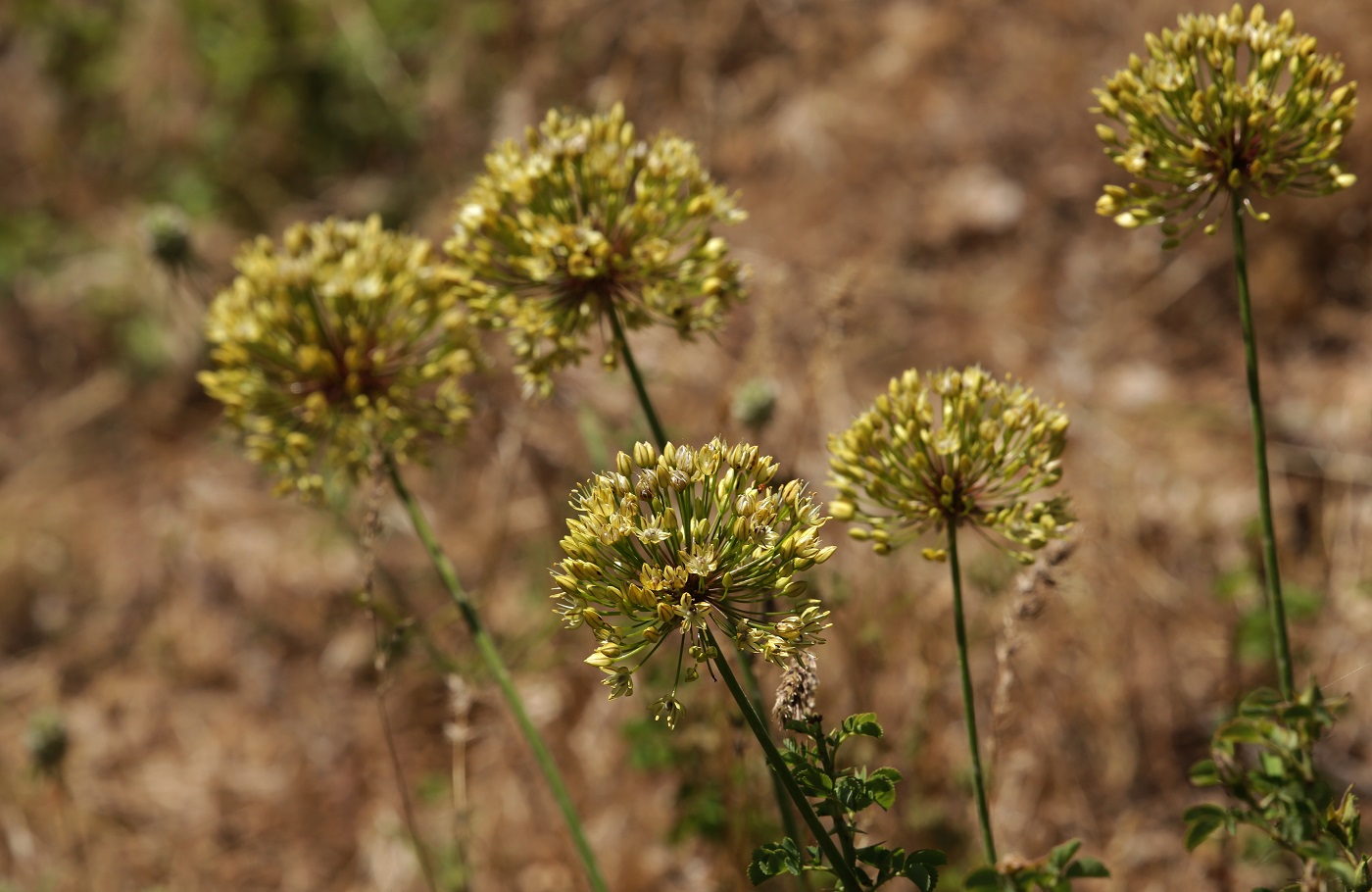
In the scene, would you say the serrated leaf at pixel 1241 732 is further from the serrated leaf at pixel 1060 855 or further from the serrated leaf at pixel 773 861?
the serrated leaf at pixel 773 861

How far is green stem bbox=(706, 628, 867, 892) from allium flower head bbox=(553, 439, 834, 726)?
137 mm

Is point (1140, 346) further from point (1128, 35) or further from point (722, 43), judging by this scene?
point (722, 43)

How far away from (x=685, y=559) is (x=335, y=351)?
173 centimetres

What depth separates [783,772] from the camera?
74.2 inches

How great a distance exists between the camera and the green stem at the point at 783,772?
1818 mm

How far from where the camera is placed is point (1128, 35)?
674 cm

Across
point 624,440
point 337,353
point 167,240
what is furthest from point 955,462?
point 167,240

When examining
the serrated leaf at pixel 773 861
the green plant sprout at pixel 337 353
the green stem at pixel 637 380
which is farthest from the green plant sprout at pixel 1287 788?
the green plant sprout at pixel 337 353

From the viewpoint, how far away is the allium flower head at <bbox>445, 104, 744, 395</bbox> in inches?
113

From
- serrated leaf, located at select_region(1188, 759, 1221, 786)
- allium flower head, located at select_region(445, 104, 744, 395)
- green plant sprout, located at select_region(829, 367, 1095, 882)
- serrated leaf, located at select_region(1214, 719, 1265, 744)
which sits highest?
allium flower head, located at select_region(445, 104, 744, 395)

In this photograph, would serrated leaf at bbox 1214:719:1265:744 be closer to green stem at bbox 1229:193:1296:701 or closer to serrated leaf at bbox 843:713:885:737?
green stem at bbox 1229:193:1296:701

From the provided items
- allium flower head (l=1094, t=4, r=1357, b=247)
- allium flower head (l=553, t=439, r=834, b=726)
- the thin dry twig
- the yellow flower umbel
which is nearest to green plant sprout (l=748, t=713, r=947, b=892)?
allium flower head (l=553, t=439, r=834, b=726)

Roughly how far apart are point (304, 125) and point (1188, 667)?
770 cm

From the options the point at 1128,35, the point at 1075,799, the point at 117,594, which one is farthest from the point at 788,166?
the point at 117,594
